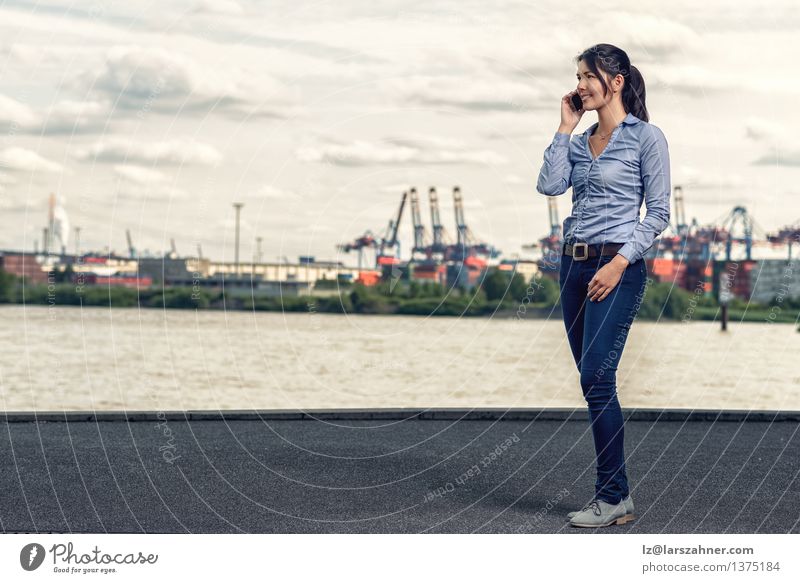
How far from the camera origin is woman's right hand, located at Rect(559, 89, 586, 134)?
535cm

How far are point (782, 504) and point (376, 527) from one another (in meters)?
2.35

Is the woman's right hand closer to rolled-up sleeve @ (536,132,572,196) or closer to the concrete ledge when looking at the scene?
rolled-up sleeve @ (536,132,572,196)

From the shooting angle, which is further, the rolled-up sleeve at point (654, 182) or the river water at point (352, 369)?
the river water at point (352, 369)

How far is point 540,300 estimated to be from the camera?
79.7m

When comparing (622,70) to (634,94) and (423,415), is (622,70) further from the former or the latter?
(423,415)

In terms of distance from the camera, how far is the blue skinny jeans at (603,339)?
17.2 ft

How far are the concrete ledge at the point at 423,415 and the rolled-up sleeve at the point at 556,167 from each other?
4423 mm

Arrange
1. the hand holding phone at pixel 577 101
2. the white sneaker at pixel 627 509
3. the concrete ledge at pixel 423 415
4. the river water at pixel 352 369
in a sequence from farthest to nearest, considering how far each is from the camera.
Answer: the river water at pixel 352 369 → the concrete ledge at pixel 423 415 → the white sneaker at pixel 627 509 → the hand holding phone at pixel 577 101

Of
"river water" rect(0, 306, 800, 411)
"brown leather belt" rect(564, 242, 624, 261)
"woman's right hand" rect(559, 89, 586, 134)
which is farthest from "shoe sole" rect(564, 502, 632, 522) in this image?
"river water" rect(0, 306, 800, 411)

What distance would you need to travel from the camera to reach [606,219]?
5.27 metres

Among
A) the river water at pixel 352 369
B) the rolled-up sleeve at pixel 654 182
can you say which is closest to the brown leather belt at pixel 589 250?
the rolled-up sleeve at pixel 654 182

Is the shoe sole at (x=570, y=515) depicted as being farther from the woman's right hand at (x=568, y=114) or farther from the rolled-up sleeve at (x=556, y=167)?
the woman's right hand at (x=568, y=114)

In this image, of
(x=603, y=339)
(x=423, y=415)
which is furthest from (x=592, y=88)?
(x=423, y=415)

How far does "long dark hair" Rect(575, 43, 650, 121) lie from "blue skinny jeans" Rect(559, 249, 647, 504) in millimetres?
771
